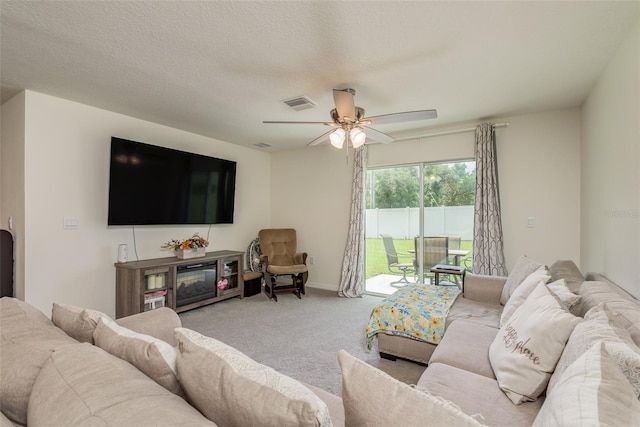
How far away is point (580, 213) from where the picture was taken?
346 cm

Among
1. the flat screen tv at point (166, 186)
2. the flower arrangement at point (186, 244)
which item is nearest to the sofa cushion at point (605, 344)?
the flower arrangement at point (186, 244)

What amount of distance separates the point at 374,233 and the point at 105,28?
4086 millimetres

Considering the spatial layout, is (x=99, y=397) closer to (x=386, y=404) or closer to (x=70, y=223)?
(x=386, y=404)

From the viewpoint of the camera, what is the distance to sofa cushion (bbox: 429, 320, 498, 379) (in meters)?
1.63

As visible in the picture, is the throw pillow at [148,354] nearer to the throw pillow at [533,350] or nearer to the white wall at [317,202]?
the throw pillow at [533,350]

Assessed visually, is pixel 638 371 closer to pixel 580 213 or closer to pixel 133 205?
pixel 580 213

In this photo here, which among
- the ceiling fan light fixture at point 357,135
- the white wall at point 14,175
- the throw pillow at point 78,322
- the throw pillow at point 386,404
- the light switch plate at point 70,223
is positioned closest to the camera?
the throw pillow at point 386,404

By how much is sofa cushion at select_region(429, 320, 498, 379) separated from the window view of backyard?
2.22m

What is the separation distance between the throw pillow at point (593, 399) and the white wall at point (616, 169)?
5.20ft

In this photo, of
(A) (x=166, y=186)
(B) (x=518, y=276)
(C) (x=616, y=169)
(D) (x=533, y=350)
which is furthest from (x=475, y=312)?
(A) (x=166, y=186)

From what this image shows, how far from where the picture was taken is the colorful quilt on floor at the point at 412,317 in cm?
238

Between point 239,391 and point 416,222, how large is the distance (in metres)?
4.16

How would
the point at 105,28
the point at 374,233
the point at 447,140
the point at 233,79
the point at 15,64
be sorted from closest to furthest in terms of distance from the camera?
1. the point at 105,28
2. the point at 15,64
3. the point at 233,79
4. the point at 447,140
5. the point at 374,233

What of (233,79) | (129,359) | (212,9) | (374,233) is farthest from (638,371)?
(374,233)
